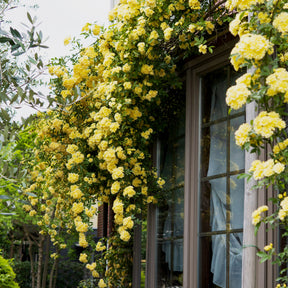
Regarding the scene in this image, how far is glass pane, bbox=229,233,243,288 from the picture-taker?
3.48 metres

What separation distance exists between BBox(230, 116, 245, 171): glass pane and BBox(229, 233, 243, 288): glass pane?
49cm

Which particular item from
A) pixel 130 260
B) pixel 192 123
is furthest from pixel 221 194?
pixel 130 260

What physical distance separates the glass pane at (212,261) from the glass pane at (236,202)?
18 centimetres

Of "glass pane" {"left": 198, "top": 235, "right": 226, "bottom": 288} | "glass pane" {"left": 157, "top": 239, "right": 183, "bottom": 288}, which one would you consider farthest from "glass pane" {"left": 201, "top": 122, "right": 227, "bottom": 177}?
"glass pane" {"left": 157, "top": 239, "right": 183, "bottom": 288}

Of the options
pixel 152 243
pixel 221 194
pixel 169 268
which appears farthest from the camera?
pixel 152 243

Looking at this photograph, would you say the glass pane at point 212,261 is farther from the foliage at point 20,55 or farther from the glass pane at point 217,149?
the foliage at point 20,55

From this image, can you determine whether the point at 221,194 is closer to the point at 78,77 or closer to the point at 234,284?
the point at 234,284

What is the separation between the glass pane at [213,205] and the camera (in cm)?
380

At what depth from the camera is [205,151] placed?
4.11 meters

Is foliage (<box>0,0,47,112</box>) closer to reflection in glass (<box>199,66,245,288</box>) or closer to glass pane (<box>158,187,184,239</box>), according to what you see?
reflection in glass (<box>199,66,245,288</box>)

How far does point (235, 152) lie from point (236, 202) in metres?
0.37

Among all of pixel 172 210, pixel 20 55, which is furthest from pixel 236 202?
pixel 20 55

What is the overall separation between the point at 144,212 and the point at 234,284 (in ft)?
5.40

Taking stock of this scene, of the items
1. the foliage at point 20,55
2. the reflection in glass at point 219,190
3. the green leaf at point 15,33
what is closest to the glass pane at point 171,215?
the reflection in glass at point 219,190
